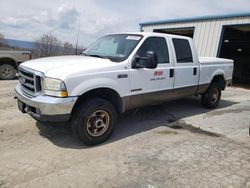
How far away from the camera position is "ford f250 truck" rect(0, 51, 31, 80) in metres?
10.9

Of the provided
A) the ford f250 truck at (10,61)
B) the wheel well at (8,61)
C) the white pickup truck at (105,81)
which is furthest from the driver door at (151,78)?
the wheel well at (8,61)

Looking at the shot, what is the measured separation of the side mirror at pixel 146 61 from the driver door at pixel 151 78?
0.32 feet

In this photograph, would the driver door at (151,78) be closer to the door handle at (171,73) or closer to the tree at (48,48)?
the door handle at (171,73)

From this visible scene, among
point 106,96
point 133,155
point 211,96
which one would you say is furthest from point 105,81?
point 211,96

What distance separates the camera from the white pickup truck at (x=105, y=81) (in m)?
3.90

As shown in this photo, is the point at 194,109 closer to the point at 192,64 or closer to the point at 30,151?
the point at 192,64

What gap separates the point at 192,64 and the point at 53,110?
3858 mm

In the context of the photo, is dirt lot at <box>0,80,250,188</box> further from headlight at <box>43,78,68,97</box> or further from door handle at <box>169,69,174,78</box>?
door handle at <box>169,69,174,78</box>

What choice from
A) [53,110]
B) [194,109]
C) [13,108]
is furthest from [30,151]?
[194,109]

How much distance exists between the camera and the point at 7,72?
11133 millimetres

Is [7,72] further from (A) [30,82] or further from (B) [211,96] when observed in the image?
(B) [211,96]

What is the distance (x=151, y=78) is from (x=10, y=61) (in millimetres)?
8284

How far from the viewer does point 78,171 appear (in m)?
3.48

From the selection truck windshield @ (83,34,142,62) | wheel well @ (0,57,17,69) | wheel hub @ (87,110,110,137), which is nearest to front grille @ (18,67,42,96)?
wheel hub @ (87,110,110,137)
